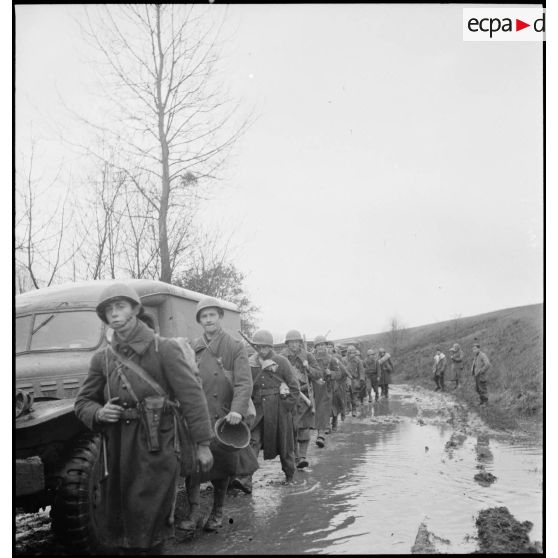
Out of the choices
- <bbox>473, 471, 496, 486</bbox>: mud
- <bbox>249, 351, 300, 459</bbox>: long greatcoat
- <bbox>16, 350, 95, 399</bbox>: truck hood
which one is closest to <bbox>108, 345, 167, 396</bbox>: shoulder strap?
<bbox>16, 350, 95, 399</bbox>: truck hood

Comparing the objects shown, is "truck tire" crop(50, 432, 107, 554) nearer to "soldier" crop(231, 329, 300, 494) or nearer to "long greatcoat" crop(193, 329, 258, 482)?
"long greatcoat" crop(193, 329, 258, 482)

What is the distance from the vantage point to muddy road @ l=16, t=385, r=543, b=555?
16.1ft

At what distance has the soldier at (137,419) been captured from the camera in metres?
3.98

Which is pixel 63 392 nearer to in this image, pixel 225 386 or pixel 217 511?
pixel 225 386

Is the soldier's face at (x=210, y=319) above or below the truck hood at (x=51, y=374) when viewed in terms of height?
above

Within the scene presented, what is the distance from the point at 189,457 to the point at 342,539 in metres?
1.61

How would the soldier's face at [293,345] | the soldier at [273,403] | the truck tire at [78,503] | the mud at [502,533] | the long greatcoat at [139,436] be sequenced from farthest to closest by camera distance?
the soldier's face at [293,345]
the soldier at [273,403]
the mud at [502,533]
the truck tire at [78,503]
the long greatcoat at [139,436]

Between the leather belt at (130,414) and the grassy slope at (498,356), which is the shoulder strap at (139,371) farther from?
the grassy slope at (498,356)

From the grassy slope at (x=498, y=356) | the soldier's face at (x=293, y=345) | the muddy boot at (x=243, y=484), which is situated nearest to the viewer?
the muddy boot at (x=243, y=484)

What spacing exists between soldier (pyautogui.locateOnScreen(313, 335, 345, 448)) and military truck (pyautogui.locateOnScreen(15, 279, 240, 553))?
12.7 ft

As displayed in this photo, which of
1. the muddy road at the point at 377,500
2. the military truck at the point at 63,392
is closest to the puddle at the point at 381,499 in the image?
the muddy road at the point at 377,500

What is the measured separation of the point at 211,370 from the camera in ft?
18.7

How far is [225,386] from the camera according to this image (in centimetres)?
565

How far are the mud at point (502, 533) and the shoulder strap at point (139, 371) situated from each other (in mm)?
2632
